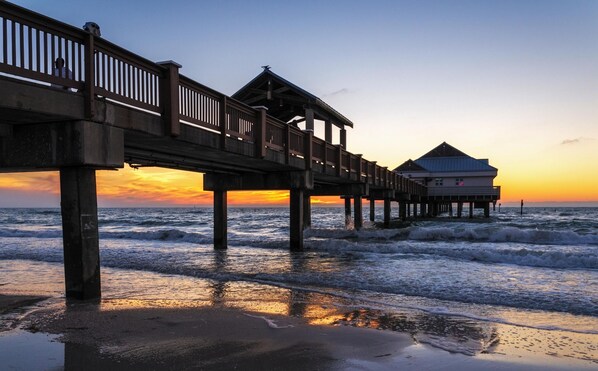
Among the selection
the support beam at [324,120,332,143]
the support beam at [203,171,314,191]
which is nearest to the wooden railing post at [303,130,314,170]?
the support beam at [203,171,314,191]

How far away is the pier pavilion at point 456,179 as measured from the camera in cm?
5694

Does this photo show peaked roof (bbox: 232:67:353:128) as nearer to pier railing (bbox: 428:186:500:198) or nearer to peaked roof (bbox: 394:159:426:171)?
pier railing (bbox: 428:186:500:198)

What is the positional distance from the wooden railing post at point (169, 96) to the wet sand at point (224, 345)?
3797 millimetres

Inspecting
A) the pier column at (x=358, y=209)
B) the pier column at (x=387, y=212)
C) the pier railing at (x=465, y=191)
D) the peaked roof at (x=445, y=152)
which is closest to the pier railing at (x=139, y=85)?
the pier column at (x=358, y=209)

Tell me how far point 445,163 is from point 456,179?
3573 millimetres

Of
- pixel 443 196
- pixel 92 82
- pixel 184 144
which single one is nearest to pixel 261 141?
pixel 184 144

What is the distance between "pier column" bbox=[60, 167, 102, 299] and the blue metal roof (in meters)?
58.0

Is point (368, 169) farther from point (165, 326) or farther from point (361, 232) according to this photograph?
point (165, 326)

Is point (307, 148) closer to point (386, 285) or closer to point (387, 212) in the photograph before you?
point (386, 285)

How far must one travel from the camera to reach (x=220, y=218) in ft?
67.8

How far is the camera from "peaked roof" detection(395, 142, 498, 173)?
60.6 metres

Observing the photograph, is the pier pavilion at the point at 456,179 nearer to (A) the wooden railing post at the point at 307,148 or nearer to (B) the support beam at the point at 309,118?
(B) the support beam at the point at 309,118

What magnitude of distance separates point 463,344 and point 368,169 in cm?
2248

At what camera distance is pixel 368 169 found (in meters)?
28.1
